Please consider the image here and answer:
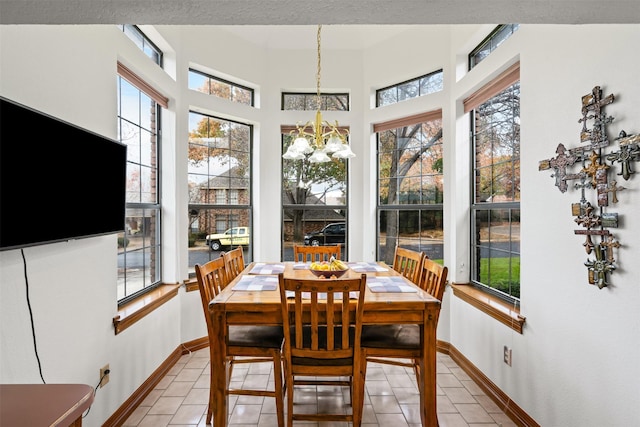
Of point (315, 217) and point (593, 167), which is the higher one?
point (593, 167)

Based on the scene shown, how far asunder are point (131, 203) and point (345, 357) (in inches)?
75.6

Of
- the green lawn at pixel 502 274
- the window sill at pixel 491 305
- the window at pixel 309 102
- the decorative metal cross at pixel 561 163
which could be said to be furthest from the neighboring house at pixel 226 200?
the decorative metal cross at pixel 561 163

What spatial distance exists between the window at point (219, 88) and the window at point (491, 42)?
7.50ft

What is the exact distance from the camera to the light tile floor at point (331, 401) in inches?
86.1

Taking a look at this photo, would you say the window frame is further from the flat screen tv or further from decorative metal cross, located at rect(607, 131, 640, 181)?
decorative metal cross, located at rect(607, 131, 640, 181)

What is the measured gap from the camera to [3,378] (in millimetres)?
1330

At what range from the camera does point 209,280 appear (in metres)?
2.21

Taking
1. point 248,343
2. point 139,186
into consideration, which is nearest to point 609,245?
point 248,343

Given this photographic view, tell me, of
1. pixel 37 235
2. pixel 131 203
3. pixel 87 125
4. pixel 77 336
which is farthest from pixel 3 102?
pixel 131 203

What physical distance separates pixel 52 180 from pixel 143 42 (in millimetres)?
1734

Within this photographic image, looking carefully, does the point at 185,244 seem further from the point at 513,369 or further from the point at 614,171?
the point at 614,171

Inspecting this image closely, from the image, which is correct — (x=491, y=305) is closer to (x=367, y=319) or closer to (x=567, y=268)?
(x=567, y=268)

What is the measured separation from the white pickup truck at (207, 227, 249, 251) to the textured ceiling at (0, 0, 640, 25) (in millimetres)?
2619

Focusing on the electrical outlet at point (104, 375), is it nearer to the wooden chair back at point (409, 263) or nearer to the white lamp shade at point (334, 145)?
the white lamp shade at point (334, 145)
